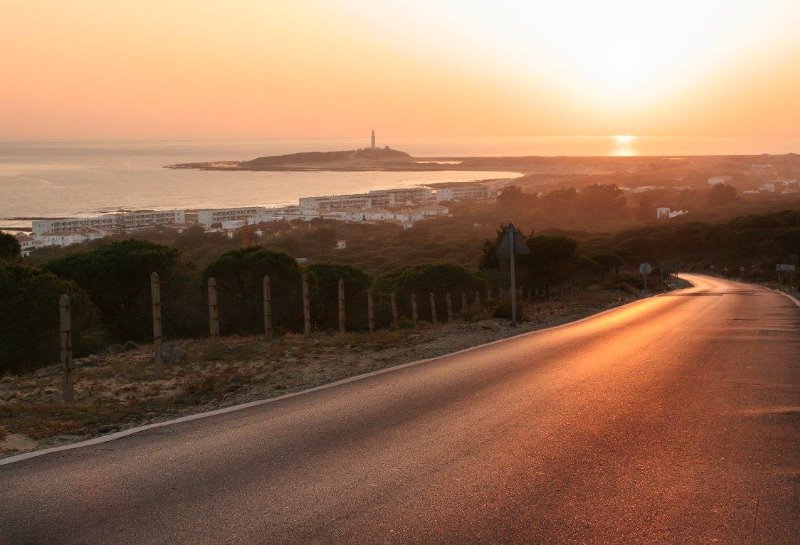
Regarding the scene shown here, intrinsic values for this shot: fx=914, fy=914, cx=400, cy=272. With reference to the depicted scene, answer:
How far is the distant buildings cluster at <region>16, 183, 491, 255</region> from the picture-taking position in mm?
103562

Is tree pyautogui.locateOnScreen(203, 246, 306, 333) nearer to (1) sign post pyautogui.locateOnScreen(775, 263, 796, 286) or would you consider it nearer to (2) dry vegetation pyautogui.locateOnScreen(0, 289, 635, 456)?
(2) dry vegetation pyautogui.locateOnScreen(0, 289, 635, 456)

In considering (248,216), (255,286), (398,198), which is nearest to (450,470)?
(255,286)

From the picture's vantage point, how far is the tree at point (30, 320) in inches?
779

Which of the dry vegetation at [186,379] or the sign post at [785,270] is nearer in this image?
the dry vegetation at [186,379]

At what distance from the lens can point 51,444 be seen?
810 cm

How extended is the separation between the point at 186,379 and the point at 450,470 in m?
6.39

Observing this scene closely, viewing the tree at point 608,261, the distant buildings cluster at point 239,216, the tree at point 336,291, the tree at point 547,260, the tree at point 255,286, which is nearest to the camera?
the tree at point 255,286

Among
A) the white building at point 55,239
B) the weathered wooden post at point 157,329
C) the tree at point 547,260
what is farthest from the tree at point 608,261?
the weathered wooden post at point 157,329

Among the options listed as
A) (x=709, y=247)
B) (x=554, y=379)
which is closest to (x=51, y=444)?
(x=554, y=379)

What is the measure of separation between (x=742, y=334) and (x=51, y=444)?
576 inches

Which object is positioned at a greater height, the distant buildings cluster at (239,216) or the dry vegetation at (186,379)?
the dry vegetation at (186,379)

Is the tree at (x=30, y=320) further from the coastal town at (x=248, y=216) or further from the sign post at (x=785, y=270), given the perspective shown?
the coastal town at (x=248, y=216)

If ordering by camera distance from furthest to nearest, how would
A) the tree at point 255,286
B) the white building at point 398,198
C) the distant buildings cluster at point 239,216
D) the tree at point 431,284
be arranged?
the white building at point 398,198 < the distant buildings cluster at point 239,216 < the tree at point 431,284 < the tree at point 255,286

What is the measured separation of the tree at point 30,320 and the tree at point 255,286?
7261mm
